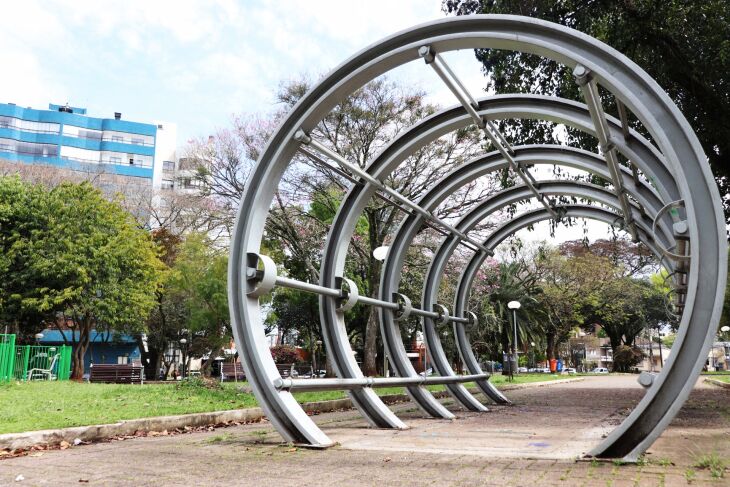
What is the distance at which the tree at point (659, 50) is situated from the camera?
9.34m

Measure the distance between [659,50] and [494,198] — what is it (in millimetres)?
3779

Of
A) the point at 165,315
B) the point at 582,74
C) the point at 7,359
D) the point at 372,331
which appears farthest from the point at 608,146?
the point at 165,315

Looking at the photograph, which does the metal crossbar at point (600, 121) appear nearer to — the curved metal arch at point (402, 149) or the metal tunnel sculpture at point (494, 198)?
the metal tunnel sculpture at point (494, 198)

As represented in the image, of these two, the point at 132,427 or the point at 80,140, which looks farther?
the point at 80,140

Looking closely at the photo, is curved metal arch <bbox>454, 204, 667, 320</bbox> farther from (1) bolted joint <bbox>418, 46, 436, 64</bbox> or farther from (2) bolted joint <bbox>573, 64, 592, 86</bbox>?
(1) bolted joint <bbox>418, 46, 436, 64</bbox>

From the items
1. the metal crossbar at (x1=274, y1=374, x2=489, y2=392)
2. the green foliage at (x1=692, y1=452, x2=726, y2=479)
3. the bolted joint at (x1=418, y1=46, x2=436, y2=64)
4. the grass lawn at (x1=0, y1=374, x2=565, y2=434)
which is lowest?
the green foliage at (x1=692, y1=452, x2=726, y2=479)

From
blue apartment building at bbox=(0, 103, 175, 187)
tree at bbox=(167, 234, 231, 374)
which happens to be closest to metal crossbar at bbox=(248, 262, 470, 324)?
tree at bbox=(167, 234, 231, 374)

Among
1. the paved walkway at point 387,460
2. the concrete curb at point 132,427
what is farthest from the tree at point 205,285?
the paved walkway at point 387,460

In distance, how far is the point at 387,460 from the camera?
5266 millimetres

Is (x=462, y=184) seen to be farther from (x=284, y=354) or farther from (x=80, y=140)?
(x=80, y=140)

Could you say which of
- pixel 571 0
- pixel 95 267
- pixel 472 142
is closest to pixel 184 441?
pixel 571 0

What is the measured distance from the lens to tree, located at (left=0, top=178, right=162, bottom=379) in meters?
24.9

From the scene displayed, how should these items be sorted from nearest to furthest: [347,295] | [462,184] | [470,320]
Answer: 1. [347,295]
2. [462,184]
3. [470,320]

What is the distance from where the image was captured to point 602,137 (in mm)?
5789
